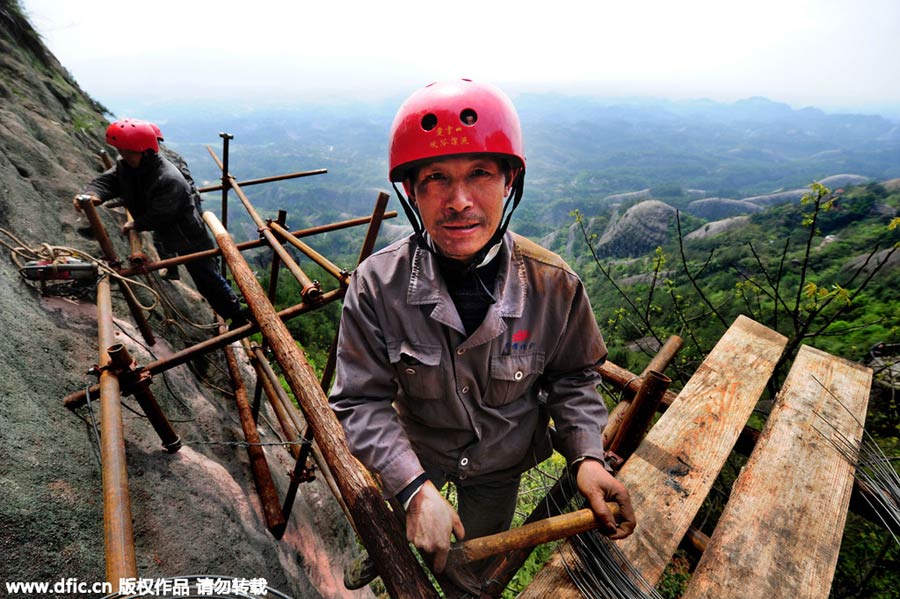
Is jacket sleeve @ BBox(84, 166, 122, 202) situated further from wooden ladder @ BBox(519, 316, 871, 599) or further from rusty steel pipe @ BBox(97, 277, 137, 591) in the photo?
wooden ladder @ BBox(519, 316, 871, 599)

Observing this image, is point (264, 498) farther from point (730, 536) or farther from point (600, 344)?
point (730, 536)

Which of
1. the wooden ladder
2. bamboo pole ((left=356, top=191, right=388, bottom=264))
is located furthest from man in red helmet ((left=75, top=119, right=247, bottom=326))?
the wooden ladder

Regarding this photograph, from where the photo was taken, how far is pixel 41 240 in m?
4.76

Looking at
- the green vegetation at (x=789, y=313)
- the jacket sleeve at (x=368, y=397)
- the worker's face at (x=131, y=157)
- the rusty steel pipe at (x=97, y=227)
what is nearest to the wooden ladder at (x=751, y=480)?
the green vegetation at (x=789, y=313)

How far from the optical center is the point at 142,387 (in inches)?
102

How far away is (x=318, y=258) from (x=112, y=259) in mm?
2562

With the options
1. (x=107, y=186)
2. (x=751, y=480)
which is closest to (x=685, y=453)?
(x=751, y=480)

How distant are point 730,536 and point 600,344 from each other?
1.13 m

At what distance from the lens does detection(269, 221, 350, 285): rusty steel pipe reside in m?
3.41

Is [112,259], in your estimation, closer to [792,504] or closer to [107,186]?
[107,186]

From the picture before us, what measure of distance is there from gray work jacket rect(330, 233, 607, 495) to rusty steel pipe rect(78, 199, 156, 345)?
125 inches

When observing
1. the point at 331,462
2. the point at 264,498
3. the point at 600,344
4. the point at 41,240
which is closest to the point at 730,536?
the point at 600,344

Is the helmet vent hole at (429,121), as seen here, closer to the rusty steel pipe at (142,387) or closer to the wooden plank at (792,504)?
the rusty steel pipe at (142,387)

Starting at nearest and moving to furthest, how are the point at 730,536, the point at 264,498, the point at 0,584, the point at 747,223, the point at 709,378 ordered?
the point at 0,584 → the point at 730,536 → the point at 709,378 → the point at 264,498 → the point at 747,223
